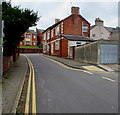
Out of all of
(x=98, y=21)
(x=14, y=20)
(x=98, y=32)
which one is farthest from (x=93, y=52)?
(x=98, y=21)

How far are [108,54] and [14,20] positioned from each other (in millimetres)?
11430

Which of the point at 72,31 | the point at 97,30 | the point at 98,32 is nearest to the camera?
the point at 72,31

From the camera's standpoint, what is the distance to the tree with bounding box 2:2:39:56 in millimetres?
9172

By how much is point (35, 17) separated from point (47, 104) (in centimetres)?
928

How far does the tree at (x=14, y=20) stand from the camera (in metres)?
9.17

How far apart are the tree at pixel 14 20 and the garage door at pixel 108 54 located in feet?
27.6

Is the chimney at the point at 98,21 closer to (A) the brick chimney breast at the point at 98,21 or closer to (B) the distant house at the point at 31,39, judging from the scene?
(A) the brick chimney breast at the point at 98,21

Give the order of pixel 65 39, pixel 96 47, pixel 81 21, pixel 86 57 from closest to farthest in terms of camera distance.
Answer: pixel 96 47
pixel 86 57
pixel 65 39
pixel 81 21

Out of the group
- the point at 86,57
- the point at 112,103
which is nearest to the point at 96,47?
the point at 86,57

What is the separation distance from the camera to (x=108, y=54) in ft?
52.1

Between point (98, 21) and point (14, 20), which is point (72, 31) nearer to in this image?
point (14, 20)

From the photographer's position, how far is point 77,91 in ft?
19.7

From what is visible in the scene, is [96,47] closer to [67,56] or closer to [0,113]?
[67,56]

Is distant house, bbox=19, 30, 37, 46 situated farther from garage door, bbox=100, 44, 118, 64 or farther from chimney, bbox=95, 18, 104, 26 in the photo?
garage door, bbox=100, 44, 118, 64
